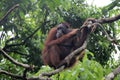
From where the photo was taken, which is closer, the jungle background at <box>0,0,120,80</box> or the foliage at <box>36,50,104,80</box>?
the foliage at <box>36,50,104,80</box>

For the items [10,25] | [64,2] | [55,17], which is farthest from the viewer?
[55,17]

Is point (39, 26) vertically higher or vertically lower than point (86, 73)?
lower

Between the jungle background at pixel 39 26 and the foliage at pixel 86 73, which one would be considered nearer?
the foliage at pixel 86 73

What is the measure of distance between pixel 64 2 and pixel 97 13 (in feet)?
9.00

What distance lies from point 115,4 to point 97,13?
303 cm

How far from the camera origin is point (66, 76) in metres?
4.00

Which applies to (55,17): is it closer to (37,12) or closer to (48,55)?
(37,12)

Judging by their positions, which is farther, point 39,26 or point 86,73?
point 39,26

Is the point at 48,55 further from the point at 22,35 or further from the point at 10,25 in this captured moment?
the point at 22,35

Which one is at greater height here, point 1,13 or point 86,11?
point 1,13

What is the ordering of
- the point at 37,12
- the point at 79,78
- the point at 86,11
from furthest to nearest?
the point at 86,11 < the point at 37,12 < the point at 79,78

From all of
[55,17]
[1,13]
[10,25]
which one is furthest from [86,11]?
[1,13]

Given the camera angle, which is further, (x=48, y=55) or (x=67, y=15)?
(x=67, y=15)

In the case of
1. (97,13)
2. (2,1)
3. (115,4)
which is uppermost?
(2,1)
